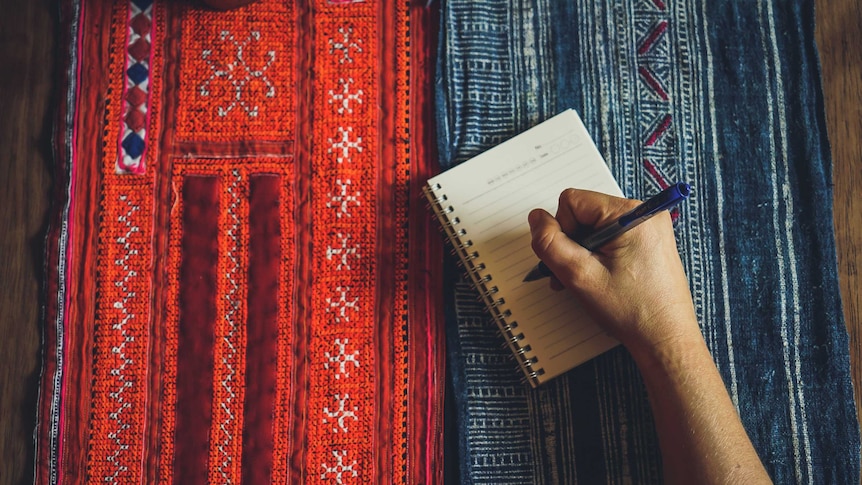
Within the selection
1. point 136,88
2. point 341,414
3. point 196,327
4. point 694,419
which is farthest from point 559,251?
point 136,88

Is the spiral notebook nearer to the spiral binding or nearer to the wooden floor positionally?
the spiral binding

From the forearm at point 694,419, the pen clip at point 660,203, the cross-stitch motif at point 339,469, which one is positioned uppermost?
the pen clip at point 660,203

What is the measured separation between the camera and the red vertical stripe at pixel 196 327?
0.88 meters

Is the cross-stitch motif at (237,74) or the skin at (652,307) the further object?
the cross-stitch motif at (237,74)

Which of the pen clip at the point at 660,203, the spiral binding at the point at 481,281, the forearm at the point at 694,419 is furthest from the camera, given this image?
the spiral binding at the point at 481,281

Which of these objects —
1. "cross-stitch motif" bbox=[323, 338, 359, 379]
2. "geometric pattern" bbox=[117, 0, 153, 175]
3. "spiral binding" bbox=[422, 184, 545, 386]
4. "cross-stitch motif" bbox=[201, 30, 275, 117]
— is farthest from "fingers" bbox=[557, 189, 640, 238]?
"geometric pattern" bbox=[117, 0, 153, 175]

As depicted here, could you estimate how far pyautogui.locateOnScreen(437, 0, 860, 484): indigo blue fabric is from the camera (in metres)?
0.89

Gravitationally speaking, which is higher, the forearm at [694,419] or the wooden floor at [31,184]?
the wooden floor at [31,184]

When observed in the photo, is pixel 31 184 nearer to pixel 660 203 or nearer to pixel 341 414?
pixel 341 414

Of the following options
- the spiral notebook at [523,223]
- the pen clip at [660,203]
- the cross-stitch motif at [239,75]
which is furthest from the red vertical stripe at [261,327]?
the pen clip at [660,203]

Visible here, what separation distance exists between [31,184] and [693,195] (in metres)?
0.94

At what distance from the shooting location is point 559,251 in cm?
78

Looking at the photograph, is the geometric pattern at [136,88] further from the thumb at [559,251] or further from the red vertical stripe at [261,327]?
the thumb at [559,251]

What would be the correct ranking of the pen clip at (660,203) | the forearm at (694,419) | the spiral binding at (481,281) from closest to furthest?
the pen clip at (660,203)
the forearm at (694,419)
the spiral binding at (481,281)
